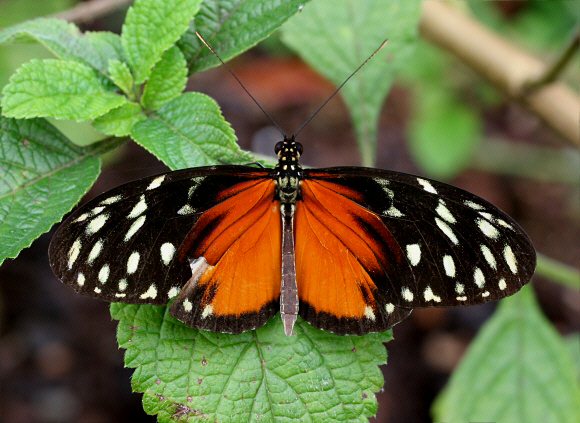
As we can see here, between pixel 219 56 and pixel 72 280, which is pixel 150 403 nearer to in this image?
pixel 72 280

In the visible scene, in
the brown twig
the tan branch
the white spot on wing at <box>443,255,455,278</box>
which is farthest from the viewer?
the tan branch

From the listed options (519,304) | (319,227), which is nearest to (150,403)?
(319,227)

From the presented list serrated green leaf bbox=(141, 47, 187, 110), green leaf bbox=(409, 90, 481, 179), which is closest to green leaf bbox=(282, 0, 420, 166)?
serrated green leaf bbox=(141, 47, 187, 110)

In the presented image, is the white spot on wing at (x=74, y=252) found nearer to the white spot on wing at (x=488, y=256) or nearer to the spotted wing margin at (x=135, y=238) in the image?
the spotted wing margin at (x=135, y=238)

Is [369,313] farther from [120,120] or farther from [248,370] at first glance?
Answer: [120,120]

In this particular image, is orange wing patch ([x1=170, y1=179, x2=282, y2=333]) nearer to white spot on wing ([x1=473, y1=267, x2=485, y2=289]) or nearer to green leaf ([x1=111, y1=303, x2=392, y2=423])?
green leaf ([x1=111, y1=303, x2=392, y2=423])

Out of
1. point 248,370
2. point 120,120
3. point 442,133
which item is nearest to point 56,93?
point 120,120
